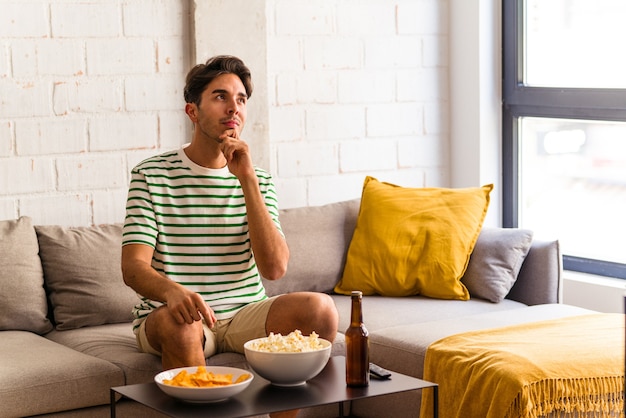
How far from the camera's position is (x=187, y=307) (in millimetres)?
2707

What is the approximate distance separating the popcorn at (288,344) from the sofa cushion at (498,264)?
140 centimetres

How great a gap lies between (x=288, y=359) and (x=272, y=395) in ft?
0.29

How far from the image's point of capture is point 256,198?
3.04 meters

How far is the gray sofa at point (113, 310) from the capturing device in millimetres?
2912

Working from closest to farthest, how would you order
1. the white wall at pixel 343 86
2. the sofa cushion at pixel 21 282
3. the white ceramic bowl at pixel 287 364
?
the white ceramic bowl at pixel 287 364 → the sofa cushion at pixel 21 282 → the white wall at pixel 343 86

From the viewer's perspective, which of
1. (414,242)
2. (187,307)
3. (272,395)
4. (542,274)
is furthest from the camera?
(414,242)

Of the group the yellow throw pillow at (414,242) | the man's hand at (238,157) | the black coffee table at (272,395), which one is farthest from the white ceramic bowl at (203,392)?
the yellow throw pillow at (414,242)

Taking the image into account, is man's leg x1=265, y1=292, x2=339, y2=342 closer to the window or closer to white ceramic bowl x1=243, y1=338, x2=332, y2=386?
white ceramic bowl x1=243, y1=338, x2=332, y2=386

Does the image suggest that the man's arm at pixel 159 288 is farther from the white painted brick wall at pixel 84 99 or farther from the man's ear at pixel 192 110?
the white painted brick wall at pixel 84 99

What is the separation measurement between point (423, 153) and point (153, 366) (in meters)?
2.05

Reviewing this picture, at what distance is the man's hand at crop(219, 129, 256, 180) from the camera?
3.04m

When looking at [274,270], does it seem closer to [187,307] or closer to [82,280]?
[187,307]

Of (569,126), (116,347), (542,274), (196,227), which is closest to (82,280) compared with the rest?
(116,347)

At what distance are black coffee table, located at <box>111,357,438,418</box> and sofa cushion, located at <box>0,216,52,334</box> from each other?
3.17ft
